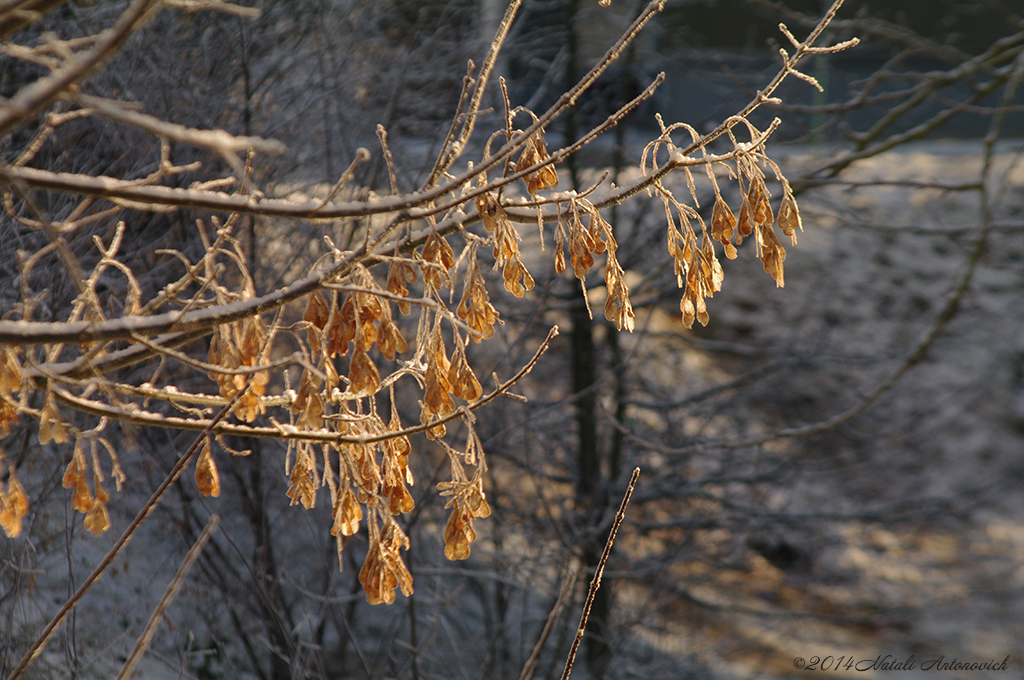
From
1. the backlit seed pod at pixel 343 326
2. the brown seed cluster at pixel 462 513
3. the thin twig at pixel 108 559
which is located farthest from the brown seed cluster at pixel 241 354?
the brown seed cluster at pixel 462 513

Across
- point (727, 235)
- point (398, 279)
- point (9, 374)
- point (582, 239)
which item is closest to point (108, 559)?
point (9, 374)

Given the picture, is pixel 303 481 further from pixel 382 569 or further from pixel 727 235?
pixel 727 235

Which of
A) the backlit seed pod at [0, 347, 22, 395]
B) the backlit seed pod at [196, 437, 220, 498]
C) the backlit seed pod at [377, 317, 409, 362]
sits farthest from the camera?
the backlit seed pod at [196, 437, 220, 498]

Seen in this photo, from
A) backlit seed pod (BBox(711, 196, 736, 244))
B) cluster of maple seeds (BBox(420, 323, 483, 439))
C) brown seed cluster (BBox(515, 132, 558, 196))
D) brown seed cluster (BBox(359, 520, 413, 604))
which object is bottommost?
brown seed cluster (BBox(359, 520, 413, 604))

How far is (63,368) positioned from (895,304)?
1334 cm

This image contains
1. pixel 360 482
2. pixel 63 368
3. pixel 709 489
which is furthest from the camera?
pixel 709 489

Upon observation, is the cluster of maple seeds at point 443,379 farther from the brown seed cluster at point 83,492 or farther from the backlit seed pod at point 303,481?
the brown seed cluster at point 83,492

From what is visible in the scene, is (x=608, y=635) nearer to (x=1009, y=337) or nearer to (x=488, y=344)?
(x=488, y=344)

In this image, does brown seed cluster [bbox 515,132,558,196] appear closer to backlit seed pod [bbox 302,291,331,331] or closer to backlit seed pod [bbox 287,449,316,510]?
backlit seed pod [bbox 302,291,331,331]

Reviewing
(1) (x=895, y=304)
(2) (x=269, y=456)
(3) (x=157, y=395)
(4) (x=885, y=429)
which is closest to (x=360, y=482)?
(3) (x=157, y=395)

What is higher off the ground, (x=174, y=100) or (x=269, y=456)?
(x=174, y=100)

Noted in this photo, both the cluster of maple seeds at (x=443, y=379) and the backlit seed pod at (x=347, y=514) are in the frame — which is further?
the backlit seed pod at (x=347, y=514)

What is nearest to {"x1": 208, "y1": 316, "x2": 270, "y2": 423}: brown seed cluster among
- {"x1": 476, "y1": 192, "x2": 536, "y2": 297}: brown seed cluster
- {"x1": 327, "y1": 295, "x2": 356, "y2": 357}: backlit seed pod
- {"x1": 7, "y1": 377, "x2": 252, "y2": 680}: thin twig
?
{"x1": 7, "y1": 377, "x2": 252, "y2": 680}: thin twig

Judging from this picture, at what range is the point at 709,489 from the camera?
841 cm
